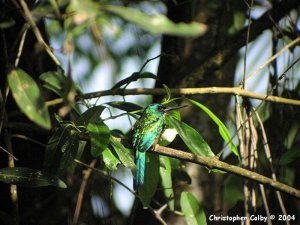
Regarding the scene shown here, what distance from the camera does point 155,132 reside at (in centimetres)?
269

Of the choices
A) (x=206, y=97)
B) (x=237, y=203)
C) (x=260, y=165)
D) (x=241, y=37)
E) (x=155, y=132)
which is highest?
(x=241, y=37)

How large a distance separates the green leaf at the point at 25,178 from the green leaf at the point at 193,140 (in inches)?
19.5

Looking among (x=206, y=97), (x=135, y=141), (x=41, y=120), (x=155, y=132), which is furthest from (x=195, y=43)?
(x=41, y=120)

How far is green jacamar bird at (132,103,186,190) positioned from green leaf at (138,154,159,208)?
0.03 metres

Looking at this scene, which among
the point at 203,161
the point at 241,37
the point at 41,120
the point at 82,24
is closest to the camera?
the point at 82,24

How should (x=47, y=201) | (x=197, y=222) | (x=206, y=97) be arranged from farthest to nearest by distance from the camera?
(x=206, y=97)
(x=47, y=201)
(x=197, y=222)

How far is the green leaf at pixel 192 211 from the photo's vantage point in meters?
2.21

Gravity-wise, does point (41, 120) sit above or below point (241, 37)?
below

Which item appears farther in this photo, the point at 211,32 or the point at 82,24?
the point at 211,32

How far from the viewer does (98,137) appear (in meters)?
1.78

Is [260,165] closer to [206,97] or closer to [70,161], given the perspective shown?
[206,97]

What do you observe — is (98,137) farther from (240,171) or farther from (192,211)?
(192,211)

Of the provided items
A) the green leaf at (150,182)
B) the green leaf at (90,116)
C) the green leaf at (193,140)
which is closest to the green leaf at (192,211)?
the green leaf at (150,182)

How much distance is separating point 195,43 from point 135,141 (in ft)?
3.00
